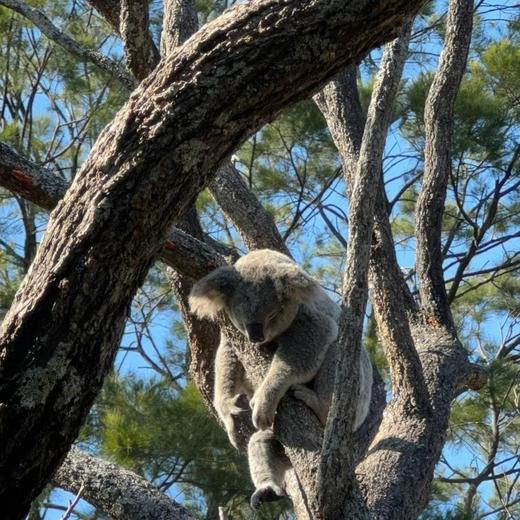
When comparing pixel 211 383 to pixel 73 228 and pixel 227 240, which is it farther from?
pixel 227 240

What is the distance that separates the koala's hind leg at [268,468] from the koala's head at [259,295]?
15.6 inches

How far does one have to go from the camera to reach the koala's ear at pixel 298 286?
3979mm

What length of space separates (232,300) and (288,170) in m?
4.28

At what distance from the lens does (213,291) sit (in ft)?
12.9

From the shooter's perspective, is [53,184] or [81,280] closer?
[81,280]

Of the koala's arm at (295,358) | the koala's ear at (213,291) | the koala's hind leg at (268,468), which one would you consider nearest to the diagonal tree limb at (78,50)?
the koala's ear at (213,291)

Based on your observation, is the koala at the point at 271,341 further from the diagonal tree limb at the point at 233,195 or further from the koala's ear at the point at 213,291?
the diagonal tree limb at the point at 233,195

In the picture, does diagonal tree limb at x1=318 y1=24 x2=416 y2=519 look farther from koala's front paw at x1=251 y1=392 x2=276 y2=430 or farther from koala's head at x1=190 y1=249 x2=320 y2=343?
koala's head at x1=190 y1=249 x2=320 y2=343

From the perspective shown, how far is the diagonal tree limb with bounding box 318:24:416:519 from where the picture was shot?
2891 millimetres

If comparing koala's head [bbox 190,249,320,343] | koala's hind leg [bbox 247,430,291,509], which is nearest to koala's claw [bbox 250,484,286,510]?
koala's hind leg [bbox 247,430,291,509]

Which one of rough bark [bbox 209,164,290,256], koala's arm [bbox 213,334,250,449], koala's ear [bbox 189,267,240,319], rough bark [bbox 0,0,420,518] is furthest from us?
rough bark [bbox 209,164,290,256]

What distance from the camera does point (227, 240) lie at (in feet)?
27.7

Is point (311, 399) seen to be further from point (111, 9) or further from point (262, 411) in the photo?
point (111, 9)

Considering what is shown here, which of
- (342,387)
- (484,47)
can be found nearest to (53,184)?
(342,387)
